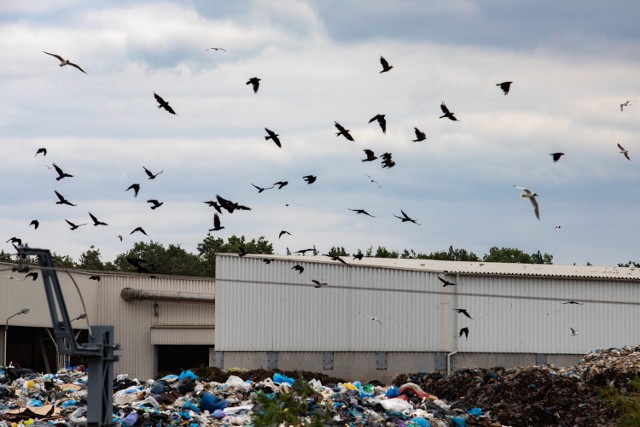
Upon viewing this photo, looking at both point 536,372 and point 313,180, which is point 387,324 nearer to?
point 536,372

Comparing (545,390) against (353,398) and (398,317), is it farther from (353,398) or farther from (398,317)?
(398,317)

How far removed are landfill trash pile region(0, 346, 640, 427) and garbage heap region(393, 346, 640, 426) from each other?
2cm

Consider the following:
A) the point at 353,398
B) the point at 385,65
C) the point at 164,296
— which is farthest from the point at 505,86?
the point at 164,296

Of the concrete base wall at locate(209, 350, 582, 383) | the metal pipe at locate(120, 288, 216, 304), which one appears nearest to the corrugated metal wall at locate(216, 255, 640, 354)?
the concrete base wall at locate(209, 350, 582, 383)

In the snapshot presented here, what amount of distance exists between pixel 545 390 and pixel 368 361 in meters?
11.6

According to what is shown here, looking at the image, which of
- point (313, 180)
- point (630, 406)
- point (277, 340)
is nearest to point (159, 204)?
point (313, 180)

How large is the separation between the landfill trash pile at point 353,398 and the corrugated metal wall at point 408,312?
7.25 m

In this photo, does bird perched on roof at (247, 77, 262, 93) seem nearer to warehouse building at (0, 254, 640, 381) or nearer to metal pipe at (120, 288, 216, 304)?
warehouse building at (0, 254, 640, 381)

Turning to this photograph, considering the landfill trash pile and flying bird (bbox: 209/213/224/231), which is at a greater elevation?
flying bird (bbox: 209/213/224/231)

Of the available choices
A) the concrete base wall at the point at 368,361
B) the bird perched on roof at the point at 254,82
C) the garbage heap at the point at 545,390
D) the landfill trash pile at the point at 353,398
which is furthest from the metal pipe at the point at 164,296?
the bird perched on roof at the point at 254,82

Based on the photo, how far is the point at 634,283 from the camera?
37.8 metres

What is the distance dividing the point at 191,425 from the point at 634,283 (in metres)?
21.8

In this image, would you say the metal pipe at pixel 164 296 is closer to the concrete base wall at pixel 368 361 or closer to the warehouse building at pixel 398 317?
the warehouse building at pixel 398 317

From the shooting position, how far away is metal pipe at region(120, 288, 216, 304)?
149ft
